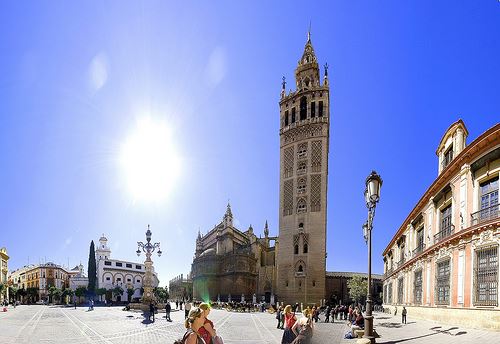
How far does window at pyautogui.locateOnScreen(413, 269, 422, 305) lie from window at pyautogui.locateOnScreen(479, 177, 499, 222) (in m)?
9.51

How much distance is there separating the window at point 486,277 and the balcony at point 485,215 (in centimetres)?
120

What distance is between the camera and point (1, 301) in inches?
2376

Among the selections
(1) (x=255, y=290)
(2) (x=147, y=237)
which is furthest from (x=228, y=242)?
(2) (x=147, y=237)

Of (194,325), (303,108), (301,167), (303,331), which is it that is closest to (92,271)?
(301,167)

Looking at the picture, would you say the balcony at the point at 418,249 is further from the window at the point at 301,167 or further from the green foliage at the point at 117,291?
the green foliage at the point at 117,291

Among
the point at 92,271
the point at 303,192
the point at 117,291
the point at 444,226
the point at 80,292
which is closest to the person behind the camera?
the point at 444,226

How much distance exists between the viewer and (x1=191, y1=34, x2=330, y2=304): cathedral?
A: 4984 centimetres

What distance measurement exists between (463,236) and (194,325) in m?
15.1

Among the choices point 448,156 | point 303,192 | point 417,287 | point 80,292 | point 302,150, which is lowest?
point 80,292

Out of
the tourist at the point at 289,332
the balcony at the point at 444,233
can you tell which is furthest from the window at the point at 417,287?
the tourist at the point at 289,332

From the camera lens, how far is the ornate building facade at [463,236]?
585 inches

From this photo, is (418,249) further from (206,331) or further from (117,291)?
(117,291)

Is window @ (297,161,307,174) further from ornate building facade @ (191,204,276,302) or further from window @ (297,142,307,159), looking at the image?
ornate building facade @ (191,204,276,302)

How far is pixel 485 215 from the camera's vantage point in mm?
15578
